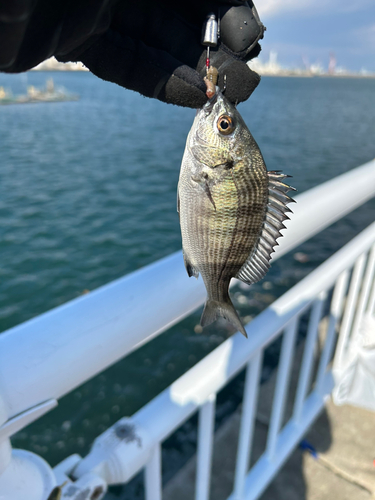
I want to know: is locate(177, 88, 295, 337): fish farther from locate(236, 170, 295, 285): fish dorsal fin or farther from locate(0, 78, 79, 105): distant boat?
locate(0, 78, 79, 105): distant boat

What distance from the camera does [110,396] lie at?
10.4m

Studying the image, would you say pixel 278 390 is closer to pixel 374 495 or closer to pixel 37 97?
pixel 374 495

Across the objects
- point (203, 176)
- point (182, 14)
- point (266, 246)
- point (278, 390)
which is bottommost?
point (278, 390)

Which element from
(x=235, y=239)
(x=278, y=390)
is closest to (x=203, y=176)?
(x=235, y=239)

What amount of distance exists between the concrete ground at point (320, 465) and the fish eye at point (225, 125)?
294 centimetres

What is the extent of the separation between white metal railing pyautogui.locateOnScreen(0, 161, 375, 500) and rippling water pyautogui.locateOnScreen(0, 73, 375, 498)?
4470 mm

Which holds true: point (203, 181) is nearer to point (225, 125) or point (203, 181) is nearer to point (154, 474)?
point (225, 125)

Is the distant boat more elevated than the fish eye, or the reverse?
the fish eye

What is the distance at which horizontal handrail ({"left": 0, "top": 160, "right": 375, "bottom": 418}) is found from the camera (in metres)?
1.09

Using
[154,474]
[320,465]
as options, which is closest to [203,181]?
[154,474]

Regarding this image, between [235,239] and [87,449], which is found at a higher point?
[235,239]

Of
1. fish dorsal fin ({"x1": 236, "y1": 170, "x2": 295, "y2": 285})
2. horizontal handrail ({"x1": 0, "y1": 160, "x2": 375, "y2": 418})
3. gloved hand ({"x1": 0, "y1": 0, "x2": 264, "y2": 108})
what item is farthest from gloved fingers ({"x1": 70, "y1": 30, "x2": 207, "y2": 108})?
horizontal handrail ({"x1": 0, "y1": 160, "x2": 375, "y2": 418})

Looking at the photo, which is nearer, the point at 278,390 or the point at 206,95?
the point at 206,95

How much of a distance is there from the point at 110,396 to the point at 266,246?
405 inches
